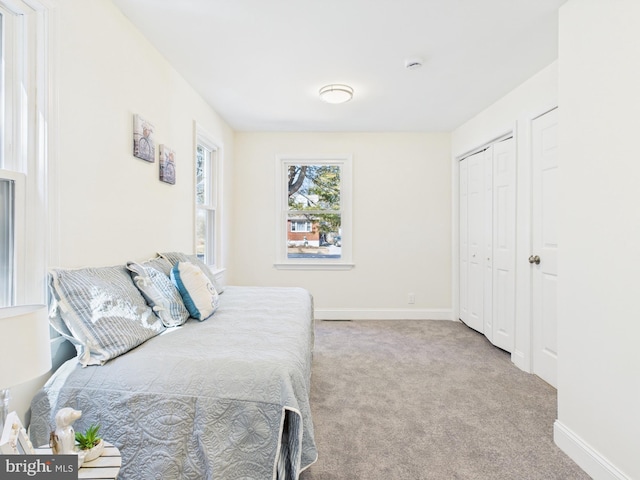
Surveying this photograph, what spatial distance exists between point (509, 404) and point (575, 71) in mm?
2061

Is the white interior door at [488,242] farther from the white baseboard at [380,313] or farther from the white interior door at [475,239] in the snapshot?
the white baseboard at [380,313]

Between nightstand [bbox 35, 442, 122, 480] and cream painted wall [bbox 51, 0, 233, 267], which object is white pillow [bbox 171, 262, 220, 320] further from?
nightstand [bbox 35, 442, 122, 480]

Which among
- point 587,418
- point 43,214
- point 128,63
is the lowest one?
point 587,418

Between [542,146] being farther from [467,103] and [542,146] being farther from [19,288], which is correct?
[19,288]

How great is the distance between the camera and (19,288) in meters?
1.39

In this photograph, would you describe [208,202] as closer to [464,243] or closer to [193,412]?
[193,412]

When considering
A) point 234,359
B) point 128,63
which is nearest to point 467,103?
point 128,63

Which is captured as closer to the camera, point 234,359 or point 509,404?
point 234,359

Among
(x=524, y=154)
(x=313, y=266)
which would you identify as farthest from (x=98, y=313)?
(x=524, y=154)

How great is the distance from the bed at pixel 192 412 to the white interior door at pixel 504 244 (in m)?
2.53

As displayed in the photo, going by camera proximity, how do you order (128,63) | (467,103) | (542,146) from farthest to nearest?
1. (467,103)
2. (542,146)
3. (128,63)

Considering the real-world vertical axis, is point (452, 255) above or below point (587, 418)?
above

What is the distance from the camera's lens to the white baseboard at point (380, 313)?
4.39 meters

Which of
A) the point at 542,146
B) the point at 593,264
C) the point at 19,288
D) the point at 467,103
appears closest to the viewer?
the point at 19,288
